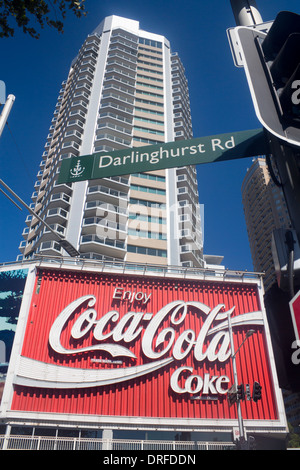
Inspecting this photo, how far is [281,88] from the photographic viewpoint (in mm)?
2229

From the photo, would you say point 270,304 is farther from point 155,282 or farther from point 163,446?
point 155,282

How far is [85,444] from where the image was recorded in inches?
728

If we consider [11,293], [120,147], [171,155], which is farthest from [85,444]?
[120,147]

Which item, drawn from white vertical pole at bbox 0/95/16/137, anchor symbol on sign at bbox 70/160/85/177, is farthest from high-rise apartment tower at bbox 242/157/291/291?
anchor symbol on sign at bbox 70/160/85/177

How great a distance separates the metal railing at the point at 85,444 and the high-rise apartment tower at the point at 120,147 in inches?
983

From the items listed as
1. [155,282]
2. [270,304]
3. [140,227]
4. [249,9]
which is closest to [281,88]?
[249,9]

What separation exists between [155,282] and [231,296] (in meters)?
5.96

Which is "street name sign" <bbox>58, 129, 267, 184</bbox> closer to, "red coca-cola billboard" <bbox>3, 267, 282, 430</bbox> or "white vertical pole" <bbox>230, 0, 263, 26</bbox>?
"white vertical pole" <bbox>230, 0, 263, 26</bbox>

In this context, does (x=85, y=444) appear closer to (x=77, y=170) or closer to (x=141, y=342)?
(x=141, y=342)

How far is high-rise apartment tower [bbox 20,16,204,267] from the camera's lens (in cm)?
4441

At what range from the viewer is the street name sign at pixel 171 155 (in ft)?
16.5

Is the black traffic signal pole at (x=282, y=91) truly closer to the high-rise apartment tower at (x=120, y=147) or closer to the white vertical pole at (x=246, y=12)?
the white vertical pole at (x=246, y=12)

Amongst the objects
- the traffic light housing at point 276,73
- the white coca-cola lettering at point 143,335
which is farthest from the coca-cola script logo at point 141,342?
the traffic light housing at point 276,73

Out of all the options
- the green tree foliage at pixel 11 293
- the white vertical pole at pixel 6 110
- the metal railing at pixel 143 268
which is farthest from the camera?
the metal railing at pixel 143 268
